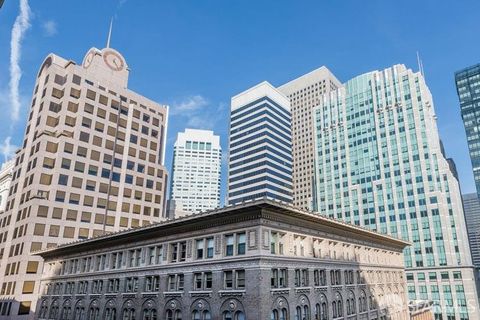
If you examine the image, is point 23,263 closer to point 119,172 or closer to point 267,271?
point 119,172

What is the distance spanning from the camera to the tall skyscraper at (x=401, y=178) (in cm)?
9031

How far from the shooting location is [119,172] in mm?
76438

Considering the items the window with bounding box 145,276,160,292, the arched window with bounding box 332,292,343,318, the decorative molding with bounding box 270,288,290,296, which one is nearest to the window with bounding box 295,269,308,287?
the decorative molding with bounding box 270,288,290,296

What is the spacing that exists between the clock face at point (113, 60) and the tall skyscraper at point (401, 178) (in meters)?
71.2

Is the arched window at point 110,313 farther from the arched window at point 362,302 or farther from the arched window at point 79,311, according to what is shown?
the arched window at point 362,302

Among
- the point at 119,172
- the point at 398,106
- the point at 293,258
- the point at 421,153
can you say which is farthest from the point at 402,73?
the point at 293,258

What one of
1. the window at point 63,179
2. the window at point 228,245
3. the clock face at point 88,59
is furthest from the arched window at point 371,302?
the clock face at point 88,59

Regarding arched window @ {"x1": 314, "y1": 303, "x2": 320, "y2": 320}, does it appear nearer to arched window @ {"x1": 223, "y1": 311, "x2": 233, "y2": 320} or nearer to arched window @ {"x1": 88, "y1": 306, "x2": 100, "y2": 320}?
arched window @ {"x1": 223, "y1": 311, "x2": 233, "y2": 320}

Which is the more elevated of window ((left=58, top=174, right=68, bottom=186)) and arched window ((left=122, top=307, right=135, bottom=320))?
window ((left=58, top=174, right=68, bottom=186))

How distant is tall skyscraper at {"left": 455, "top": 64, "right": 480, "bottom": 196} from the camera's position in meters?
152

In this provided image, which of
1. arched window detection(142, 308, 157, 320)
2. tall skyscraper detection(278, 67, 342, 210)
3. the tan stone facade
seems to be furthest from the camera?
tall skyscraper detection(278, 67, 342, 210)

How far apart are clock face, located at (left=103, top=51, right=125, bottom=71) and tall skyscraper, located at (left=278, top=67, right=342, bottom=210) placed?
10191 centimetres

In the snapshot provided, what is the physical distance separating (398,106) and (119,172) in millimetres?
82156

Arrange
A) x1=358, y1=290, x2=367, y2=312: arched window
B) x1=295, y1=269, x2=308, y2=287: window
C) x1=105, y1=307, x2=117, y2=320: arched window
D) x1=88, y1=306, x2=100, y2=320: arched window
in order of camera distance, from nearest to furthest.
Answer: x1=295, y1=269, x2=308, y2=287: window
x1=105, y1=307, x2=117, y2=320: arched window
x1=358, y1=290, x2=367, y2=312: arched window
x1=88, y1=306, x2=100, y2=320: arched window
